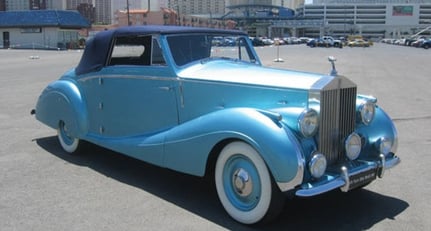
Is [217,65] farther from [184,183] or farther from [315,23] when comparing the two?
[315,23]

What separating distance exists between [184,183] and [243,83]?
1521 mm

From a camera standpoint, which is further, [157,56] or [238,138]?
[157,56]

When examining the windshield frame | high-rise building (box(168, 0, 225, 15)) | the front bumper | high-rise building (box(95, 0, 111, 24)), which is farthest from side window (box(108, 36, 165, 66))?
high-rise building (box(168, 0, 225, 15))

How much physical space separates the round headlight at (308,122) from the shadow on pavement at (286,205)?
846 millimetres

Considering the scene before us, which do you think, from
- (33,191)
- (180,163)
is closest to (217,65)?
(180,163)

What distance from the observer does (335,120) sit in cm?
430

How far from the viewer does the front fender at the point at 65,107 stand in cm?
616

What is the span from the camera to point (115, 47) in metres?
5.88

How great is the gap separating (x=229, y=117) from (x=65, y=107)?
3.07 meters

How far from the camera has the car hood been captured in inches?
169

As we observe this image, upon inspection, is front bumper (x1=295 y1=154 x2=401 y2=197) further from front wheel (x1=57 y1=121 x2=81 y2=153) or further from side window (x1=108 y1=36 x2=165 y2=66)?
front wheel (x1=57 y1=121 x2=81 y2=153)

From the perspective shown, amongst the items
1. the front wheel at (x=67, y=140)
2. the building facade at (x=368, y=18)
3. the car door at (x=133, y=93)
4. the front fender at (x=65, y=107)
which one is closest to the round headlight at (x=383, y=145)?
the car door at (x=133, y=93)

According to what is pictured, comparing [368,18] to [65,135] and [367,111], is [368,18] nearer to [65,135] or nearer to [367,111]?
[65,135]

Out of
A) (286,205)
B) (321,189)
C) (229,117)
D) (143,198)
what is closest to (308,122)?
(321,189)
